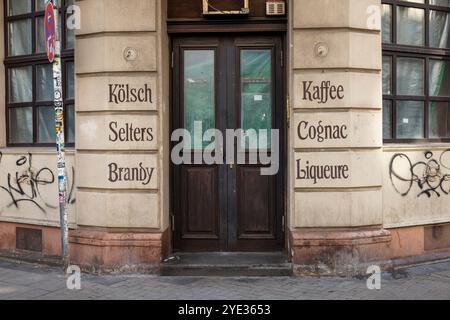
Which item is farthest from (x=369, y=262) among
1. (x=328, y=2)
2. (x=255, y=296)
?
(x=328, y=2)

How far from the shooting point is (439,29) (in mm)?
8773

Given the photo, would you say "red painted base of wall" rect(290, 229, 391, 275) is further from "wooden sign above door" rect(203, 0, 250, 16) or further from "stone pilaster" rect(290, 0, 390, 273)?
"wooden sign above door" rect(203, 0, 250, 16)

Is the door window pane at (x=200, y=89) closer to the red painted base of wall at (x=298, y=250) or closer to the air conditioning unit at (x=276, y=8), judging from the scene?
the air conditioning unit at (x=276, y=8)

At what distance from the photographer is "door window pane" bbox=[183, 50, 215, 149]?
26.7ft

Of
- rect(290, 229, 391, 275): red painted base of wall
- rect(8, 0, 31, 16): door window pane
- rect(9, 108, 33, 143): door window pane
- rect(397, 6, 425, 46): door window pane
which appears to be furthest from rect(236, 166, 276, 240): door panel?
rect(8, 0, 31, 16): door window pane

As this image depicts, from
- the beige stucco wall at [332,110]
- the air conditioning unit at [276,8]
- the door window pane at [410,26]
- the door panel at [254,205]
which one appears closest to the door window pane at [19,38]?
the air conditioning unit at [276,8]

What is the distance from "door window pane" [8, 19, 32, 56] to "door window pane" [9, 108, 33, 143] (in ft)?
2.96

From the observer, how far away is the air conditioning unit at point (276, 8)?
7824mm

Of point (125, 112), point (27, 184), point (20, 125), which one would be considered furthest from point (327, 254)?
point (20, 125)

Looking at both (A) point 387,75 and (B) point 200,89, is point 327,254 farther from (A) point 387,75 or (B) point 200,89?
(B) point 200,89

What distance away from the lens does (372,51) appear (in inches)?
304

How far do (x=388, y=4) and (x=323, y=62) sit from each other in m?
1.59
